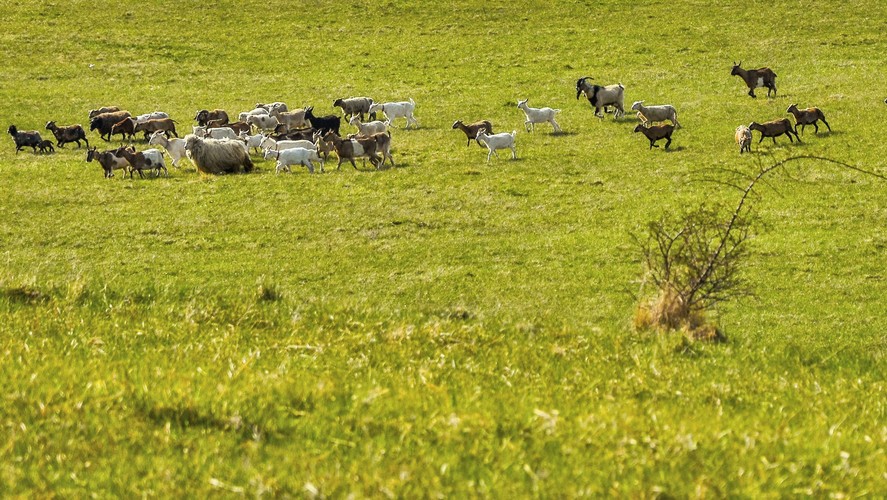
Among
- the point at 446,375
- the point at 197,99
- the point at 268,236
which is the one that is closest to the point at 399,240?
the point at 268,236

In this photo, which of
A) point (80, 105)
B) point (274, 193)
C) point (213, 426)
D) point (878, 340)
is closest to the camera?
point (213, 426)

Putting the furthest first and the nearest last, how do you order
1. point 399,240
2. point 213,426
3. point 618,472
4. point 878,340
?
point 399,240, point 878,340, point 213,426, point 618,472

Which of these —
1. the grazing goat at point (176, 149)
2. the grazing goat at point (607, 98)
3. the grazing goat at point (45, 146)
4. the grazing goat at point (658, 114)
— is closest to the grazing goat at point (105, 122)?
the grazing goat at point (45, 146)

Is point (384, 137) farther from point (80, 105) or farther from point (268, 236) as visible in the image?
point (80, 105)

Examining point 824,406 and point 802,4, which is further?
point 802,4

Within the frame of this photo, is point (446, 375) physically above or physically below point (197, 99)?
above

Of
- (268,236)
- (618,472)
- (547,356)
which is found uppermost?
(618,472)

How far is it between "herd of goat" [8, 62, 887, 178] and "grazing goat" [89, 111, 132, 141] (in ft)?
0.13

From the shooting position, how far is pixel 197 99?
1741 inches

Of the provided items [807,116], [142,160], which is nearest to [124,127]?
[142,160]

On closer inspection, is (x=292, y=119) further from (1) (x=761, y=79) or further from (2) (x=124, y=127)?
(1) (x=761, y=79)

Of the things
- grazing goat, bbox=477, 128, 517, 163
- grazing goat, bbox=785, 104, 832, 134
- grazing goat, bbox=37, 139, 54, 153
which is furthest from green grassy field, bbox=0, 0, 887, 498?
grazing goat, bbox=785, 104, 832, 134

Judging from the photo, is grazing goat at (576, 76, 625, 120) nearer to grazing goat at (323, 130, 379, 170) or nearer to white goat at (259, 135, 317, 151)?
grazing goat at (323, 130, 379, 170)

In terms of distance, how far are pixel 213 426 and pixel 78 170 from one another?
2801cm
